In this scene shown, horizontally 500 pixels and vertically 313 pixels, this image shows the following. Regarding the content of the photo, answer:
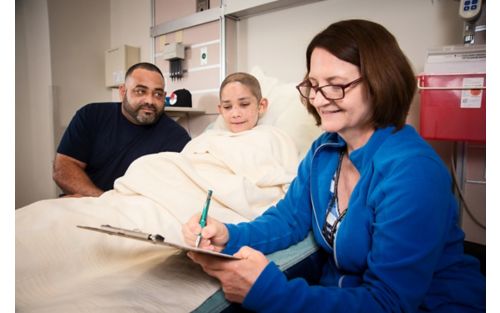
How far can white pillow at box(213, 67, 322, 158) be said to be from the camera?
1.53m

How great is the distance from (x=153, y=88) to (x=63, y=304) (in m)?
1.58

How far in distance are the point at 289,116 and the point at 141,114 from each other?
0.94m

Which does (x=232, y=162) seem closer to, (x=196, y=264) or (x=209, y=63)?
(x=196, y=264)

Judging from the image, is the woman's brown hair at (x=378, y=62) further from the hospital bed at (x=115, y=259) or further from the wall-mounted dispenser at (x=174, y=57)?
the wall-mounted dispenser at (x=174, y=57)

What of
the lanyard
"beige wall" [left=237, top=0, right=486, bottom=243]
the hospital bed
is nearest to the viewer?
the hospital bed

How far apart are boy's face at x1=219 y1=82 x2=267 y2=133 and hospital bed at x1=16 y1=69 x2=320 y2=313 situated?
0.47 metres

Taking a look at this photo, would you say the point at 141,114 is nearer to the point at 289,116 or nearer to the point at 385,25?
the point at 289,116

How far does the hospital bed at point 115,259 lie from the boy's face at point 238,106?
1.54ft

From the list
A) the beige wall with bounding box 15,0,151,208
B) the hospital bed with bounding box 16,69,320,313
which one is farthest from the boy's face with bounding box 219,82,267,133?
the beige wall with bounding box 15,0,151,208

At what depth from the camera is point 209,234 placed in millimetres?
755

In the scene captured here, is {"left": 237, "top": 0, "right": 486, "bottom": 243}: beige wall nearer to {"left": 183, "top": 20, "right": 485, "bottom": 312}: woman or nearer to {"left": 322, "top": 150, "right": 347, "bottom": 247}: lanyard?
{"left": 183, "top": 20, "right": 485, "bottom": 312}: woman

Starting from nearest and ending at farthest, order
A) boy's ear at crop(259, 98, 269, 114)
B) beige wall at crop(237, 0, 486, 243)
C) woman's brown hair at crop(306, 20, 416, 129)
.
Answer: woman's brown hair at crop(306, 20, 416, 129) → beige wall at crop(237, 0, 486, 243) → boy's ear at crop(259, 98, 269, 114)

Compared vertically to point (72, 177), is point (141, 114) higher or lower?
higher

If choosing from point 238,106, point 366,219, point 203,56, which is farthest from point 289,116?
point 203,56
